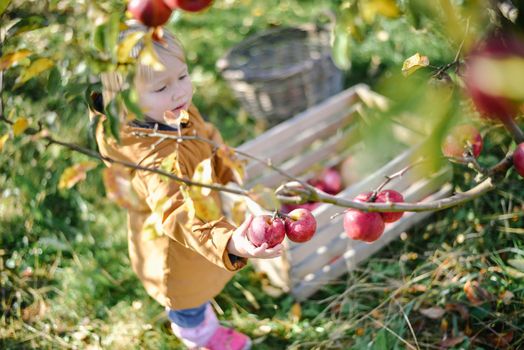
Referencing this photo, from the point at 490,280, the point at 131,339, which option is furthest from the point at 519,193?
the point at 131,339

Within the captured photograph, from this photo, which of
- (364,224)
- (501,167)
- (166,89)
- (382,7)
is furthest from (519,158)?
(166,89)

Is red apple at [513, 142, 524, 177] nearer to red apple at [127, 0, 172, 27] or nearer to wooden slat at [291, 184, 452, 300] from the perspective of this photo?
red apple at [127, 0, 172, 27]

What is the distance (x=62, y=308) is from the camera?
2240 mm

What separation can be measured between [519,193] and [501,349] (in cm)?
64

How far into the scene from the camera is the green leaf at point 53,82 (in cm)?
135

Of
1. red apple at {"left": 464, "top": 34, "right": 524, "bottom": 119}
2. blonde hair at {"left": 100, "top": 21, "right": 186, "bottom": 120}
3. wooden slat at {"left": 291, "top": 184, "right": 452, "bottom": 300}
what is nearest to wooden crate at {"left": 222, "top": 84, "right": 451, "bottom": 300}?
wooden slat at {"left": 291, "top": 184, "right": 452, "bottom": 300}

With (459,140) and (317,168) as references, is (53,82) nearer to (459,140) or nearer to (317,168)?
(459,140)

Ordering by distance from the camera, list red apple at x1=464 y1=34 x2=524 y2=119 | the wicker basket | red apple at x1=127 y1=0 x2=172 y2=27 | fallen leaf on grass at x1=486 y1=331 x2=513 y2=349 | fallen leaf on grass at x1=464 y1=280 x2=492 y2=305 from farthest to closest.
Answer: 1. the wicker basket
2. fallen leaf on grass at x1=464 y1=280 x2=492 y2=305
3. fallen leaf on grass at x1=486 y1=331 x2=513 y2=349
4. red apple at x1=127 y1=0 x2=172 y2=27
5. red apple at x1=464 y1=34 x2=524 y2=119

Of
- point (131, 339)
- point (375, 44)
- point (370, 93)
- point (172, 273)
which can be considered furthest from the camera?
point (375, 44)

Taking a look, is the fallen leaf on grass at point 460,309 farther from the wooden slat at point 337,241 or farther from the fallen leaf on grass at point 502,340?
the wooden slat at point 337,241

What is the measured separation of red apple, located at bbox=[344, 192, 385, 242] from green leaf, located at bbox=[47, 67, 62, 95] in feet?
2.36

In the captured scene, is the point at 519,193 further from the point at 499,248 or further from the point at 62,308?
the point at 62,308

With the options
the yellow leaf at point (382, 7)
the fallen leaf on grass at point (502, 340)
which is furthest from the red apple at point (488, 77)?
the fallen leaf on grass at point (502, 340)

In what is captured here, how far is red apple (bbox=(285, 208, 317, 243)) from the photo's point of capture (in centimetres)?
131
